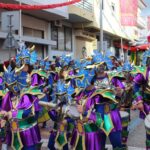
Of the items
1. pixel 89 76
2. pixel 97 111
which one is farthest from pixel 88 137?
pixel 89 76

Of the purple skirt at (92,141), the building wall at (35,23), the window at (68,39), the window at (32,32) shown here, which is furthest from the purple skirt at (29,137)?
the window at (68,39)

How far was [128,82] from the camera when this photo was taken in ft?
27.0

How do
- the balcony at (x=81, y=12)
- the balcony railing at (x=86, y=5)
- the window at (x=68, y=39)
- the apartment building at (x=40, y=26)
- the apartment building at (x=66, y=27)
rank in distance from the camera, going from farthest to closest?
1. the window at (x=68, y=39)
2. the balcony railing at (x=86, y=5)
3. the balcony at (x=81, y=12)
4. the apartment building at (x=66, y=27)
5. the apartment building at (x=40, y=26)

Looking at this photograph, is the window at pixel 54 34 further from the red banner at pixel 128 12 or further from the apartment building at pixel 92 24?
the red banner at pixel 128 12

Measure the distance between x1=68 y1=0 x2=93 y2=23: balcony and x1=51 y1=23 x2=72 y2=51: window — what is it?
0.76 m

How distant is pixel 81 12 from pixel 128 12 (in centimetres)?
505

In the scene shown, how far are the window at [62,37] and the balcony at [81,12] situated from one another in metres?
0.76

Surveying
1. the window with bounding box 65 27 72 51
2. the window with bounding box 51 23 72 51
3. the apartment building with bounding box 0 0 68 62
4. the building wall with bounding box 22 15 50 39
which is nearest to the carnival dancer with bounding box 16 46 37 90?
the apartment building with bounding box 0 0 68 62

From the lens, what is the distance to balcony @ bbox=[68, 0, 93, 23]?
20966 mm

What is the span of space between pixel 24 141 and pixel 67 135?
116 cm

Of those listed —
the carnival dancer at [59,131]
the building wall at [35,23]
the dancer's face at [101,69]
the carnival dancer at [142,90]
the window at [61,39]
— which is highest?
the building wall at [35,23]

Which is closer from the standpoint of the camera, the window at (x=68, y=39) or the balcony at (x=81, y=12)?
the balcony at (x=81, y=12)

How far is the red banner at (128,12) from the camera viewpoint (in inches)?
1005

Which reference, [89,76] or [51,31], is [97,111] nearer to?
[89,76]
